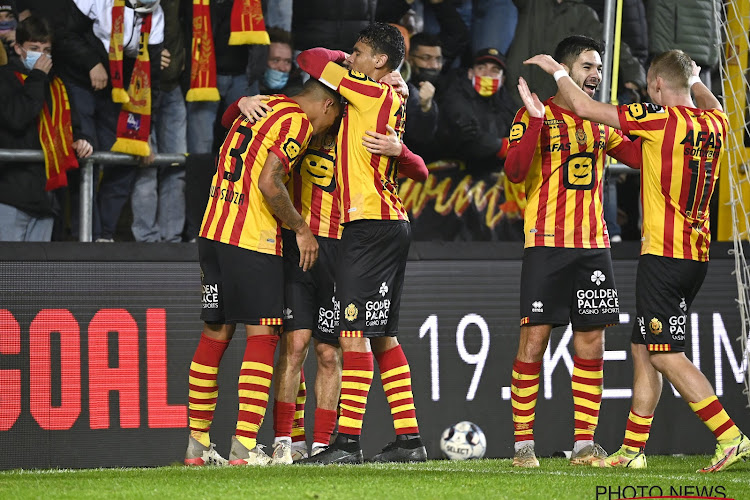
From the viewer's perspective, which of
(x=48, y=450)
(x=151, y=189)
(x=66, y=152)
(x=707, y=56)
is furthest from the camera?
(x=707, y=56)

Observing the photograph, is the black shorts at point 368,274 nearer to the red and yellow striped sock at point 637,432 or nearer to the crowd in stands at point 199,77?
the red and yellow striped sock at point 637,432

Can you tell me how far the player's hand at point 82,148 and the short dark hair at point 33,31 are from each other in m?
0.75

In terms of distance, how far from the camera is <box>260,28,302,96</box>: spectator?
823 cm

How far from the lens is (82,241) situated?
23.4 feet

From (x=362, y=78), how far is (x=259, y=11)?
230cm

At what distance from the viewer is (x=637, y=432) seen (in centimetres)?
599

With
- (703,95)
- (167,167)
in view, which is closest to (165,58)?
(167,167)

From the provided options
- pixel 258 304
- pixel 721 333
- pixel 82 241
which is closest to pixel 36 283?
pixel 82 241

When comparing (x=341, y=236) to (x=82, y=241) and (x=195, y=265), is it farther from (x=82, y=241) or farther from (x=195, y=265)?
(x=82, y=241)

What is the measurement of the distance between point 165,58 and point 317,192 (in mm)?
2210

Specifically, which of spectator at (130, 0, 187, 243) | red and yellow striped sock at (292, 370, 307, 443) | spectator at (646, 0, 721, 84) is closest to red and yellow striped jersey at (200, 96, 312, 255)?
red and yellow striped sock at (292, 370, 307, 443)

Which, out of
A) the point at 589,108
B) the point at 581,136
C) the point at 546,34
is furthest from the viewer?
the point at 546,34

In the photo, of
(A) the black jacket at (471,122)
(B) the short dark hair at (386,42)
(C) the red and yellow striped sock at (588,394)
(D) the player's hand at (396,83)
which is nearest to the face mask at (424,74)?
(A) the black jacket at (471,122)

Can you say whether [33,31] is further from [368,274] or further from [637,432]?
[637,432]
